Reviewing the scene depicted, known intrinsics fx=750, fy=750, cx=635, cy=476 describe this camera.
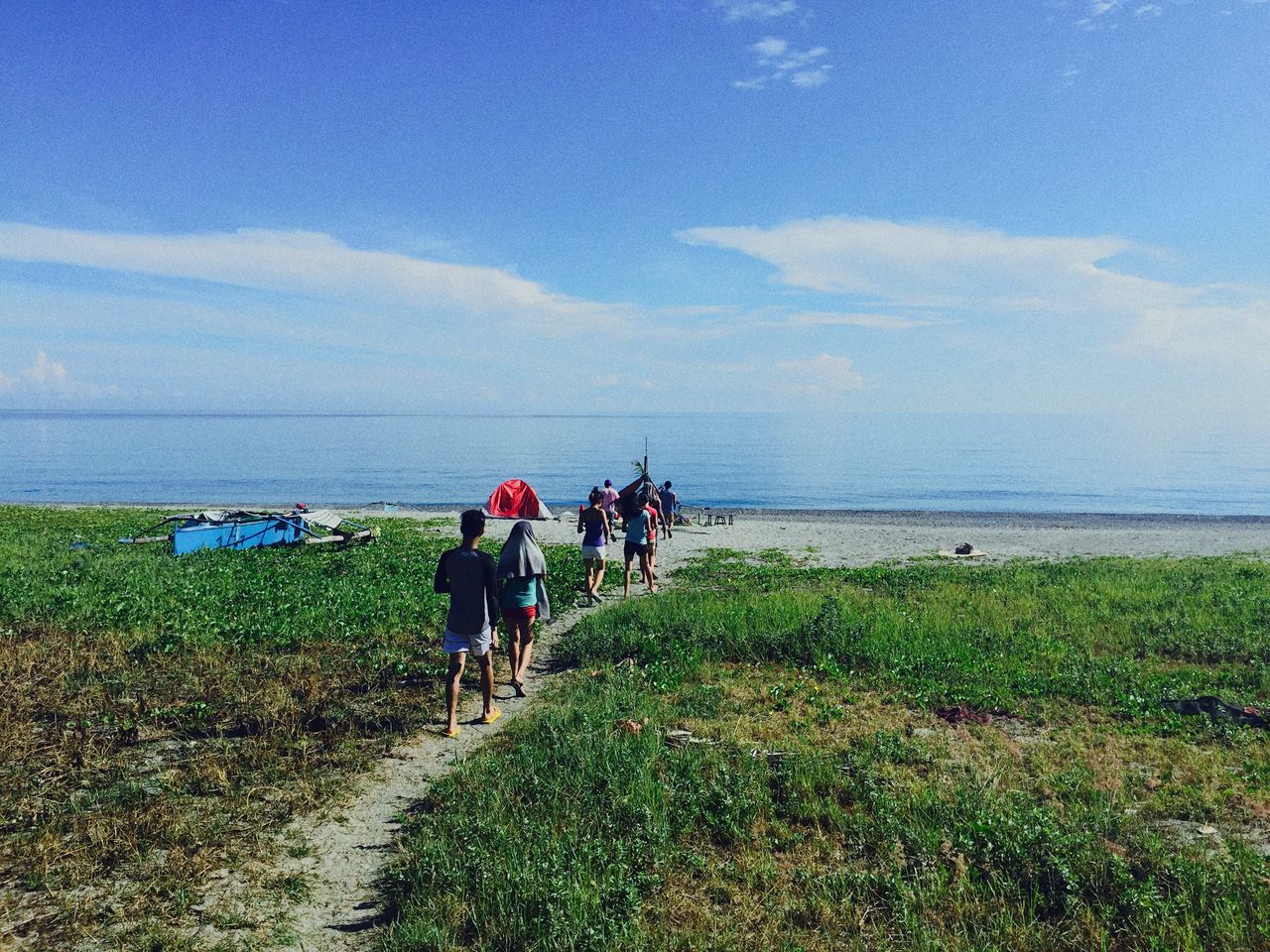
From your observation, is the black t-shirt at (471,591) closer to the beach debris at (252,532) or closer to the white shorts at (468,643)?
the white shorts at (468,643)

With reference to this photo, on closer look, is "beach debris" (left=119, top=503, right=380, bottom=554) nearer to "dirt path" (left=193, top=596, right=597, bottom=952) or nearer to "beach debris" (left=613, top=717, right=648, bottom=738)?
"dirt path" (left=193, top=596, right=597, bottom=952)

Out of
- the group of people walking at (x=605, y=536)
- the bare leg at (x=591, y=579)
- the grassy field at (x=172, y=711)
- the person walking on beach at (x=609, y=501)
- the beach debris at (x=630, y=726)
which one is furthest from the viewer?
the person walking on beach at (x=609, y=501)

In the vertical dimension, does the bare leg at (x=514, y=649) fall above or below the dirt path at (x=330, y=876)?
above

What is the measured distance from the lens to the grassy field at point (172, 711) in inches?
240

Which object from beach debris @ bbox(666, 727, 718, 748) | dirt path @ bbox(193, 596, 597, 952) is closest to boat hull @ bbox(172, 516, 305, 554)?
dirt path @ bbox(193, 596, 597, 952)

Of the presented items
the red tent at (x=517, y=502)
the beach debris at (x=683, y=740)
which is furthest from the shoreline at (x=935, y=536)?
the beach debris at (x=683, y=740)

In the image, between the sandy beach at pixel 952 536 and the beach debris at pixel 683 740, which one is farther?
the sandy beach at pixel 952 536

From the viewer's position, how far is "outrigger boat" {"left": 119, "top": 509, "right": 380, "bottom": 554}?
71.9ft

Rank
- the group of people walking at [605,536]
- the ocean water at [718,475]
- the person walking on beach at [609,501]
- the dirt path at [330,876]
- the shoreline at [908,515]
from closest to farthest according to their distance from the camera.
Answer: the dirt path at [330,876]
the group of people walking at [605,536]
the person walking on beach at [609,501]
the shoreline at [908,515]
the ocean water at [718,475]

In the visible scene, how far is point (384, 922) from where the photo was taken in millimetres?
5672

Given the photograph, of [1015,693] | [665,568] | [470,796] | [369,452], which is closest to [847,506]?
[665,568]

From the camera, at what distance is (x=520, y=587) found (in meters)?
10.6

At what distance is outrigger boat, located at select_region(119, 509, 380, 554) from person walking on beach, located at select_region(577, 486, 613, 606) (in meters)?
11.1

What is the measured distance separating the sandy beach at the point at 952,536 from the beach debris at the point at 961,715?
1319cm
